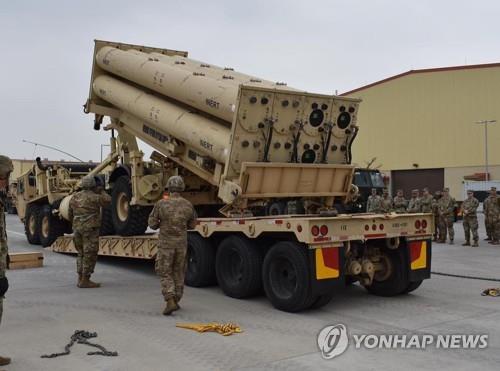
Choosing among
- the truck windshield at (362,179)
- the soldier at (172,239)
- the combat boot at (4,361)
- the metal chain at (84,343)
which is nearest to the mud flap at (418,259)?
the soldier at (172,239)

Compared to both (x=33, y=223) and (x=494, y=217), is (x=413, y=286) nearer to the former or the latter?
(x=494, y=217)

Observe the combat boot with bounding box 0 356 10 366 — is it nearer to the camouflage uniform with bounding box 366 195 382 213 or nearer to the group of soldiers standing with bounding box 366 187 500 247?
the group of soldiers standing with bounding box 366 187 500 247

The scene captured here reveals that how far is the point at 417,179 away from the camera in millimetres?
42375

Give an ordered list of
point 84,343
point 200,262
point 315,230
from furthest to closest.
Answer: point 200,262
point 315,230
point 84,343

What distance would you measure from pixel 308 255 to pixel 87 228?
402cm

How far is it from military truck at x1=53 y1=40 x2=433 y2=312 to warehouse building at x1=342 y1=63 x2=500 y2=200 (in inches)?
1183

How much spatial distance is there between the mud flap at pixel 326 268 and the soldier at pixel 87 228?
388cm

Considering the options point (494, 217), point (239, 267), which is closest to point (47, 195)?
point (239, 267)

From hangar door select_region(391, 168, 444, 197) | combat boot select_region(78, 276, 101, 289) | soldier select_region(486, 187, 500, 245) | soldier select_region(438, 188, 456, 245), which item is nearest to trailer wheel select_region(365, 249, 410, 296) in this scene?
combat boot select_region(78, 276, 101, 289)

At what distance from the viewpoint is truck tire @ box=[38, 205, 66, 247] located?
14.9 m

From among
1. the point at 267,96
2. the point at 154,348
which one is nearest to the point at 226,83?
the point at 267,96

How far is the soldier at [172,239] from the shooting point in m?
7.26

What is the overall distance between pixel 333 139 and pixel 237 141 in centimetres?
172

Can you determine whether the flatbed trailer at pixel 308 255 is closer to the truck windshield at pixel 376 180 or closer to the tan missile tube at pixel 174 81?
the tan missile tube at pixel 174 81
